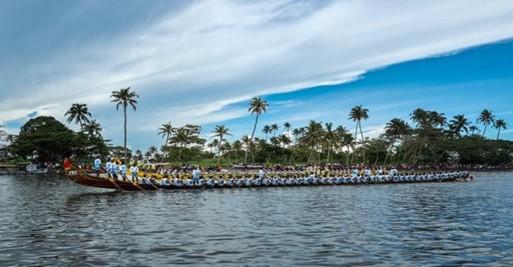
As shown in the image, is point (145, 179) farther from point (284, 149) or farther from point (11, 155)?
point (284, 149)

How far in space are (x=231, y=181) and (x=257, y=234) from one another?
33483mm

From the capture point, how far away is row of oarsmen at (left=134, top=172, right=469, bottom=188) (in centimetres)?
5131

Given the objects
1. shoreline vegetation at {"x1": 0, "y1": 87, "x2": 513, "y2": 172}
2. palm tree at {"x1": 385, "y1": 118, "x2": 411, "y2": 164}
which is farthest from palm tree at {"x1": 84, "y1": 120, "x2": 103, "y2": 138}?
palm tree at {"x1": 385, "y1": 118, "x2": 411, "y2": 164}

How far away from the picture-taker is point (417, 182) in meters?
68.0

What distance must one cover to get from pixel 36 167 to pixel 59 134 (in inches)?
348

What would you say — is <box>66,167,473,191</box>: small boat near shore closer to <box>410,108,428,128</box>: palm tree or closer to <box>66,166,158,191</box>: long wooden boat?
<box>66,166,158,191</box>: long wooden boat

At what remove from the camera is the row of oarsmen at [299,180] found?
5131 centimetres

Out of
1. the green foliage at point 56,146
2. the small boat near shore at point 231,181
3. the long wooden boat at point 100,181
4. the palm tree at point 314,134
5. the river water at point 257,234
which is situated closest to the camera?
the river water at point 257,234

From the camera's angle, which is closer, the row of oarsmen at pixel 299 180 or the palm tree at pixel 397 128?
the row of oarsmen at pixel 299 180

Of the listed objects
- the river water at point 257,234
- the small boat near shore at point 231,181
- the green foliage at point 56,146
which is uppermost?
the green foliage at point 56,146

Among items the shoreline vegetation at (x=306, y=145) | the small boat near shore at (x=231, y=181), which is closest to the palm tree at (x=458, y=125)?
the shoreline vegetation at (x=306, y=145)

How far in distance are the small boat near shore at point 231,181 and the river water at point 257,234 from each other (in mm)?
10211

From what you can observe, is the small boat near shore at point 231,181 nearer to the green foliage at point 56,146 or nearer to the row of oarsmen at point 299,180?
the row of oarsmen at point 299,180

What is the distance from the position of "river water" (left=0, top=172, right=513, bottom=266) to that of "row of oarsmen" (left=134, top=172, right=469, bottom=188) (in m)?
15.8
